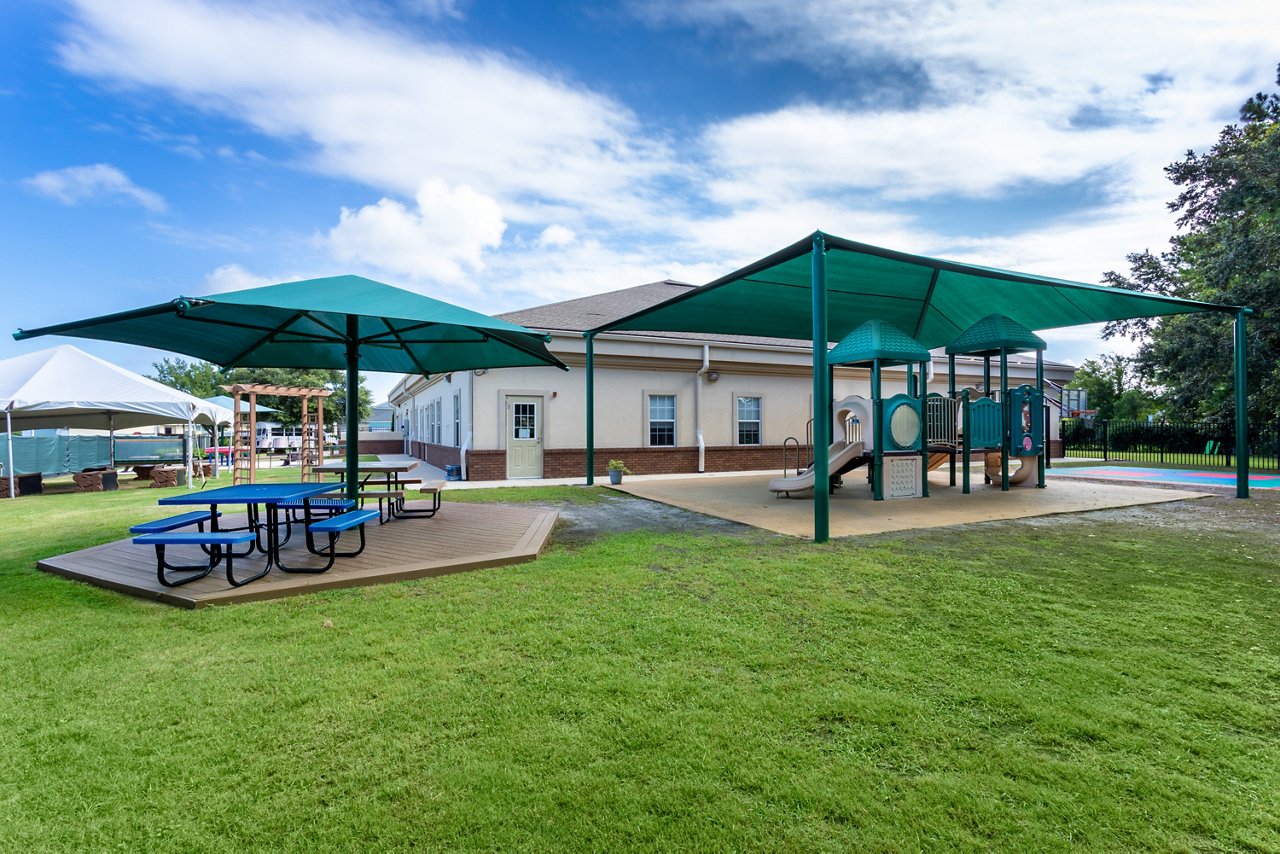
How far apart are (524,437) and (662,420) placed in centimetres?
437

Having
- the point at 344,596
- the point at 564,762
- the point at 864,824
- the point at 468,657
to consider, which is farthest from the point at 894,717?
the point at 344,596

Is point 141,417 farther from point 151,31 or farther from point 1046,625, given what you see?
point 1046,625

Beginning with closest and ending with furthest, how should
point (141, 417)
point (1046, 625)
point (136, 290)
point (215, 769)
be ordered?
point (215, 769) → point (1046, 625) → point (141, 417) → point (136, 290)

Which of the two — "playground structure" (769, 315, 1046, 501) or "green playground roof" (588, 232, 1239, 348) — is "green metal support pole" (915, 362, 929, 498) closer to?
"playground structure" (769, 315, 1046, 501)

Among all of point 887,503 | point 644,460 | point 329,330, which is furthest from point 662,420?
point 329,330

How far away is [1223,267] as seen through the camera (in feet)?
62.9

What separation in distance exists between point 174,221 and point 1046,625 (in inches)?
963

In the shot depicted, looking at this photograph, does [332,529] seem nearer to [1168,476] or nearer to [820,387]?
[820,387]

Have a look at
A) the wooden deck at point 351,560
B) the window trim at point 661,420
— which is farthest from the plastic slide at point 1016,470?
the wooden deck at point 351,560

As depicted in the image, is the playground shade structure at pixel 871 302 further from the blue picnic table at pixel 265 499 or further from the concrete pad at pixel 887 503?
the blue picnic table at pixel 265 499

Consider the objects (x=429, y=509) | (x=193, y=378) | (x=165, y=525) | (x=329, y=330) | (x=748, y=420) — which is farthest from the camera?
(x=193, y=378)

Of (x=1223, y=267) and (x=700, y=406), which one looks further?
(x=1223, y=267)

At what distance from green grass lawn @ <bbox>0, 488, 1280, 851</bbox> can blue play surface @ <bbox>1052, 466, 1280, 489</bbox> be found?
13217 millimetres

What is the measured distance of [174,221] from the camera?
59.9 ft
